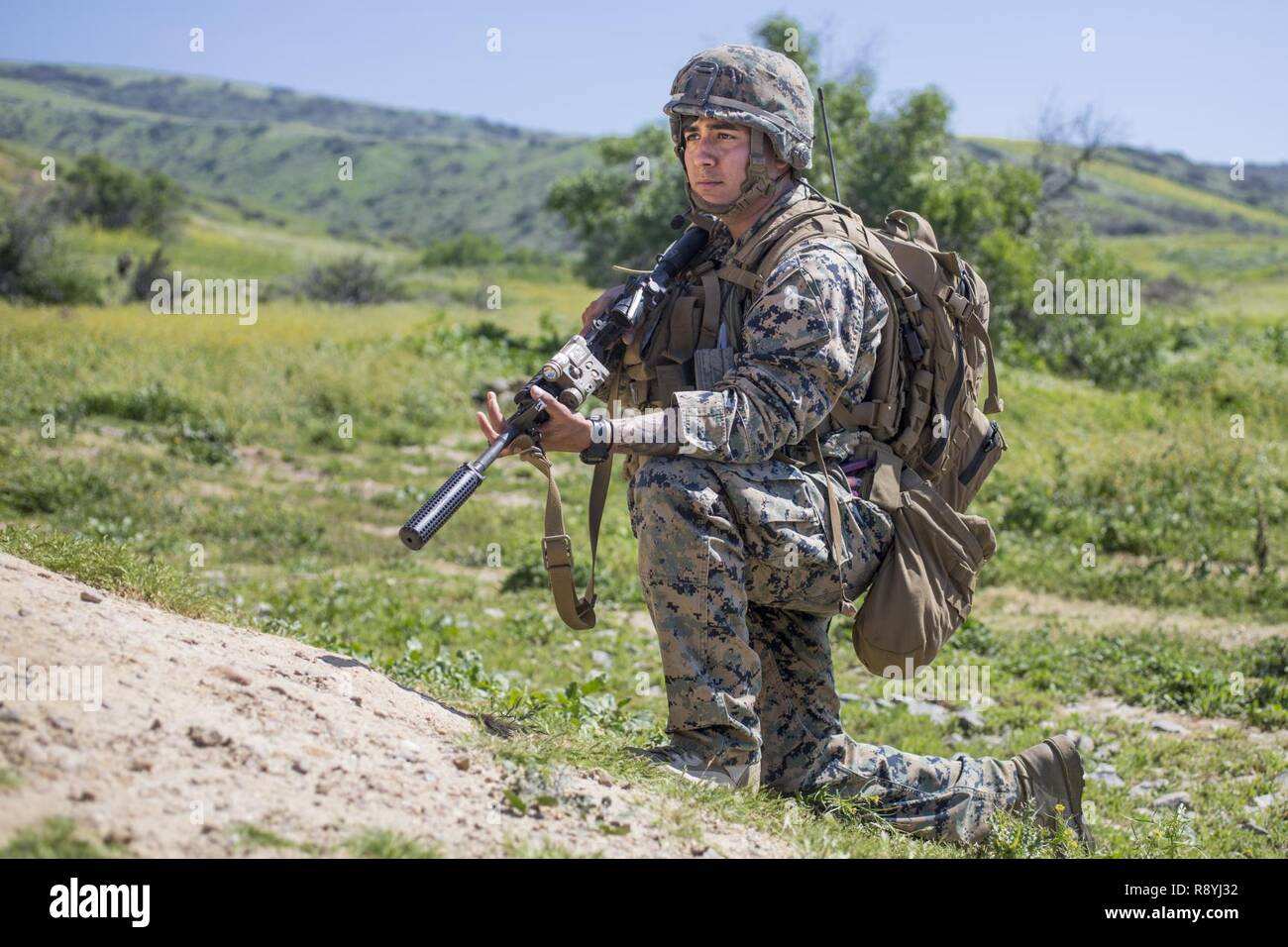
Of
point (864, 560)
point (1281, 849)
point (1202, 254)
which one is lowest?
point (1281, 849)

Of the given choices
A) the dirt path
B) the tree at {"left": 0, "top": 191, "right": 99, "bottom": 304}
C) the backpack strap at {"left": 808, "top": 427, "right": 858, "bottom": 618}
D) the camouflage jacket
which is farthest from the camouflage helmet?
the tree at {"left": 0, "top": 191, "right": 99, "bottom": 304}

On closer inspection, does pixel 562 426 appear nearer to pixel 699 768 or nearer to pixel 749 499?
pixel 749 499

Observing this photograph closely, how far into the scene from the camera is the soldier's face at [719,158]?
4.50m

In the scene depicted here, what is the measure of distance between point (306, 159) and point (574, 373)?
423ft

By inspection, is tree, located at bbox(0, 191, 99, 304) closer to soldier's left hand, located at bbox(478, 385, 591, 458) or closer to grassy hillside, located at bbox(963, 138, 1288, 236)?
soldier's left hand, located at bbox(478, 385, 591, 458)

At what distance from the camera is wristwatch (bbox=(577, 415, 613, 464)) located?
411 cm

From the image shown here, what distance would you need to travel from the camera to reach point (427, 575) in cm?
994

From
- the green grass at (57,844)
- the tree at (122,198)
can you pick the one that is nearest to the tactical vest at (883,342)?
the green grass at (57,844)

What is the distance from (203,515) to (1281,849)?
8383 mm

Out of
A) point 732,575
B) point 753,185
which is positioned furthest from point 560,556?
point 753,185

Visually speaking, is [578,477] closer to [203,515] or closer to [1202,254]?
[203,515]

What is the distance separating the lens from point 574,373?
4.40 meters

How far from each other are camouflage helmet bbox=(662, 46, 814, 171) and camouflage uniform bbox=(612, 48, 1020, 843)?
25 cm
